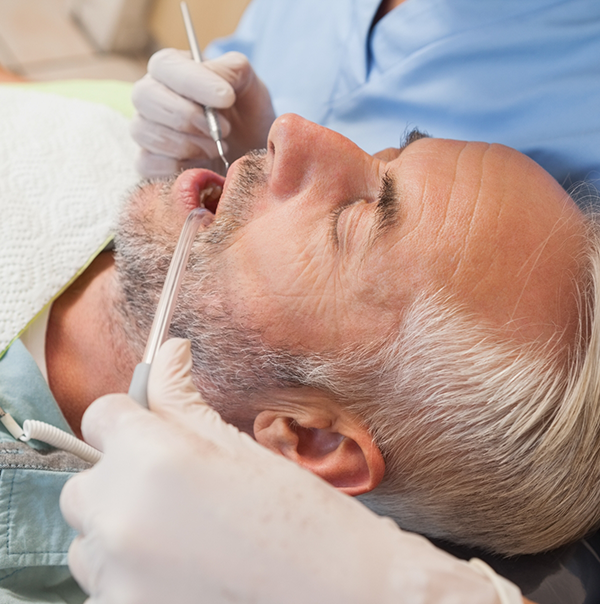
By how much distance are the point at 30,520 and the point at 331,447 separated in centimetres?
48

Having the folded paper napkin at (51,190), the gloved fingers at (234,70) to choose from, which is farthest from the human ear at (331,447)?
the gloved fingers at (234,70)

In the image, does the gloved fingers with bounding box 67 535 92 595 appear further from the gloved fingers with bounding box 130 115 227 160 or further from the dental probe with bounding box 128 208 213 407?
the gloved fingers with bounding box 130 115 227 160

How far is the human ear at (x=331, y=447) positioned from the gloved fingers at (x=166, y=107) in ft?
2.27

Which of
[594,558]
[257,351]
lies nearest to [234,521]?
[257,351]

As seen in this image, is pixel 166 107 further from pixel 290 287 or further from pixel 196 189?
pixel 290 287

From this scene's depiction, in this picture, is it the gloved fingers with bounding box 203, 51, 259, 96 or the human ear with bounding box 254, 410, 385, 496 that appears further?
the gloved fingers with bounding box 203, 51, 259, 96

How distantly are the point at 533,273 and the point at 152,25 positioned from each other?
2662 mm

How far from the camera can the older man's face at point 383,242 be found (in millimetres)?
848

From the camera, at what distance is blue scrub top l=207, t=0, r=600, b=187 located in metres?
1.13

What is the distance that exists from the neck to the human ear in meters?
0.31

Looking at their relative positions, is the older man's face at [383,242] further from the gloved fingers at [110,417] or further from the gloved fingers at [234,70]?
the gloved fingers at [234,70]

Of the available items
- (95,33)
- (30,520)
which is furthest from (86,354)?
(95,33)

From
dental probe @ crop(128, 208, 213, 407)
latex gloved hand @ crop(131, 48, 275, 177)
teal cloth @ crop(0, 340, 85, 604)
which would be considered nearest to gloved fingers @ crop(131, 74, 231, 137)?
latex gloved hand @ crop(131, 48, 275, 177)

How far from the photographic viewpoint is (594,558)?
1007mm
